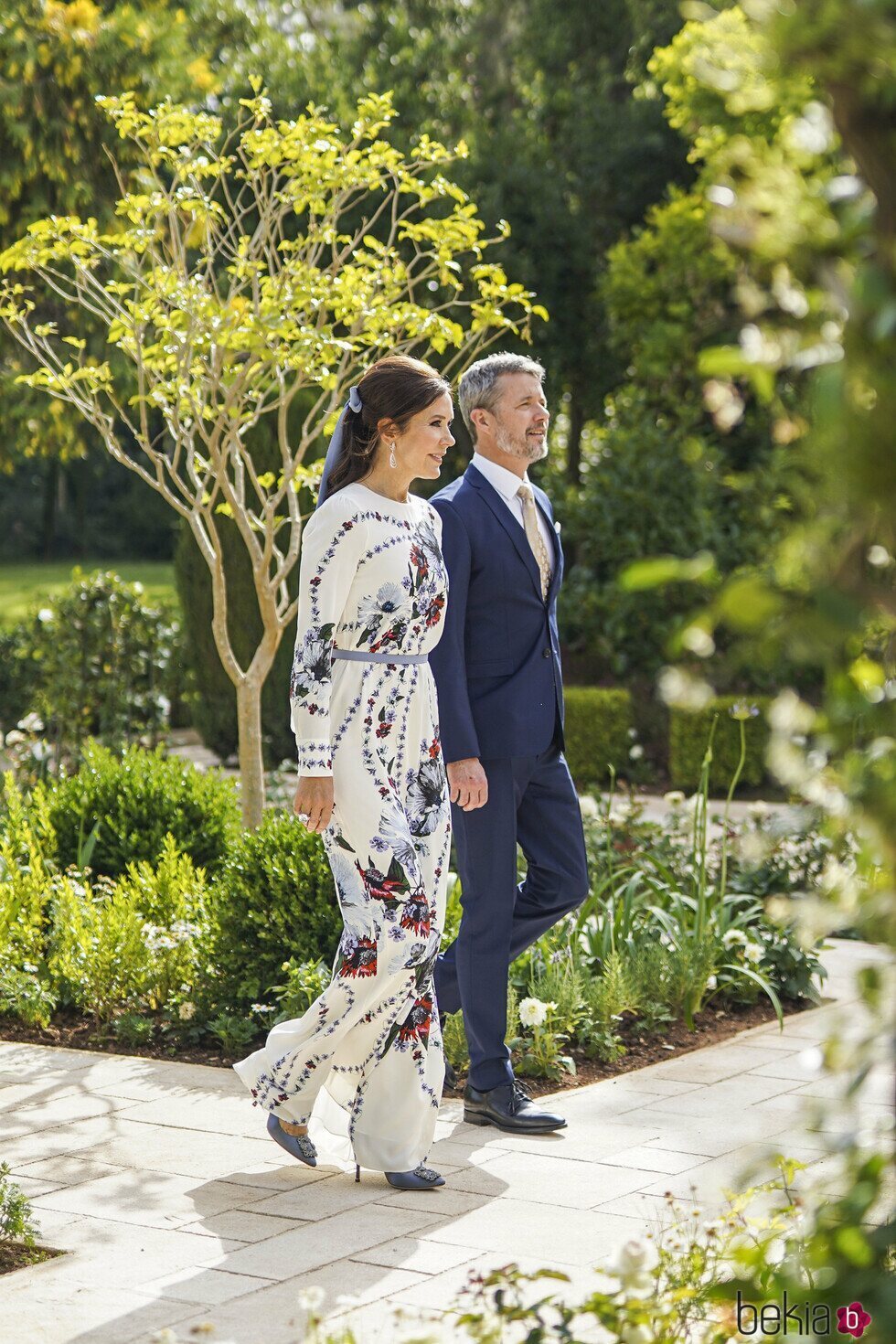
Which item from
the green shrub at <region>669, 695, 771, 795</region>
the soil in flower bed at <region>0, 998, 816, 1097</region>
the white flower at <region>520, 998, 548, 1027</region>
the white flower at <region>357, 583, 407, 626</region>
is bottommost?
the soil in flower bed at <region>0, 998, 816, 1097</region>

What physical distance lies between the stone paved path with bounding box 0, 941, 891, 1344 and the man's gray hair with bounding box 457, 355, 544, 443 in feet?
6.14

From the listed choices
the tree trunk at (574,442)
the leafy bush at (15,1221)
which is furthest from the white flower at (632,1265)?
the tree trunk at (574,442)

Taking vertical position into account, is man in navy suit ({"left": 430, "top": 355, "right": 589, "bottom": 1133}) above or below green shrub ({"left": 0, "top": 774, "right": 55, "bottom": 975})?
above

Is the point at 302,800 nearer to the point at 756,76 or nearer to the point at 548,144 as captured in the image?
the point at 756,76

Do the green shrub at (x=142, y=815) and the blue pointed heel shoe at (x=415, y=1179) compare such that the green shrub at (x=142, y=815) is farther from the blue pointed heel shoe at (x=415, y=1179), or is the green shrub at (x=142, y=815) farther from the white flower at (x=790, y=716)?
the white flower at (x=790, y=716)

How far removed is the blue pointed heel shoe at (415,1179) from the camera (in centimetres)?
367

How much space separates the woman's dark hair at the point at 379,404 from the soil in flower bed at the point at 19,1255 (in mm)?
1792

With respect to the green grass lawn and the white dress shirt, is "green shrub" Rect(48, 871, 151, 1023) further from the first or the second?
the green grass lawn

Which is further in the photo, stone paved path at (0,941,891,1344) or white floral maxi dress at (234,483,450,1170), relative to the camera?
white floral maxi dress at (234,483,450,1170)

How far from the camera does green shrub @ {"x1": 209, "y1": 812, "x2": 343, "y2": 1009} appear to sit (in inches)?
202

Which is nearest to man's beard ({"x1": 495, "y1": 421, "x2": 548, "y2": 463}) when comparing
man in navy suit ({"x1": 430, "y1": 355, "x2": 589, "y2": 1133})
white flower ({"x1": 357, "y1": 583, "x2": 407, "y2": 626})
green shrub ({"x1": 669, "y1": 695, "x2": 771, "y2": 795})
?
man in navy suit ({"x1": 430, "y1": 355, "x2": 589, "y2": 1133})

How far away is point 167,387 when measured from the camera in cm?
588

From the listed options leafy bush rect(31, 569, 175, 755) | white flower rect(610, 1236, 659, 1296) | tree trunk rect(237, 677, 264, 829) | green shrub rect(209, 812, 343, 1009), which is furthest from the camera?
leafy bush rect(31, 569, 175, 755)

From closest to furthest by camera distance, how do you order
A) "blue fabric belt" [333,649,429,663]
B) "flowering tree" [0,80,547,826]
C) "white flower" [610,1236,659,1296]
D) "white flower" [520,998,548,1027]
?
"white flower" [610,1236,659,1296] → "blue fabric belt" [333,649,429,663] → "white flower" [520,998,548,1027] → "flowering tree" [0,80,547,826]
